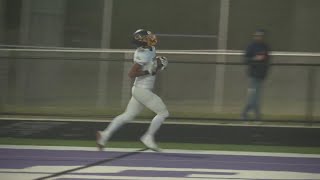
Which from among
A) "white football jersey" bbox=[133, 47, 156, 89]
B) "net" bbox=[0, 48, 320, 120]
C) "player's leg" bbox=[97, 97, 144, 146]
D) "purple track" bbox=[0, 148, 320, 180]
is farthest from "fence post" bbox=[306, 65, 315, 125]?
"player's leg" bbox=[97, 97, 144, 146]

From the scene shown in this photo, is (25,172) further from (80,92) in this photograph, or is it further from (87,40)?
(87,40)

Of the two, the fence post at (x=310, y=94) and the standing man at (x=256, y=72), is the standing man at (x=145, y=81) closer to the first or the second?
the standing man at (x=256, y=72)

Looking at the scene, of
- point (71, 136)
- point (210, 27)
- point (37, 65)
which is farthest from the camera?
point (210, 27)

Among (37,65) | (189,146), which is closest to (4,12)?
(37,65)

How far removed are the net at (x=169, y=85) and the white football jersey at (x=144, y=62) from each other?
227 cm

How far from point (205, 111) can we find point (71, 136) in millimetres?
2696

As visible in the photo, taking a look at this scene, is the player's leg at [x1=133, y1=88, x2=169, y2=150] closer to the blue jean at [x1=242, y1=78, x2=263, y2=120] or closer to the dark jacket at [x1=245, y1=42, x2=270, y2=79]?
the blue jean at [x1=242, y1=78, x2=263, y2=120]

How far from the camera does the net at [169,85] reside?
1305 cm

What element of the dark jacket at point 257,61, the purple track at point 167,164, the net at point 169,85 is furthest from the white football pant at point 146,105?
the dark jacket at point 257,61

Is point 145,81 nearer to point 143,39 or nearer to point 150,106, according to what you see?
point 150,106

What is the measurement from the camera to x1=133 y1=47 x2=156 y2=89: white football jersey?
10.7 metres

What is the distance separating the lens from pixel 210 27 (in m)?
17.3

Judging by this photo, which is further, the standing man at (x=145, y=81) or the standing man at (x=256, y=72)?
the standing man at (x=256, y=72)

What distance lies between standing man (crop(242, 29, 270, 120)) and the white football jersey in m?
2.92
